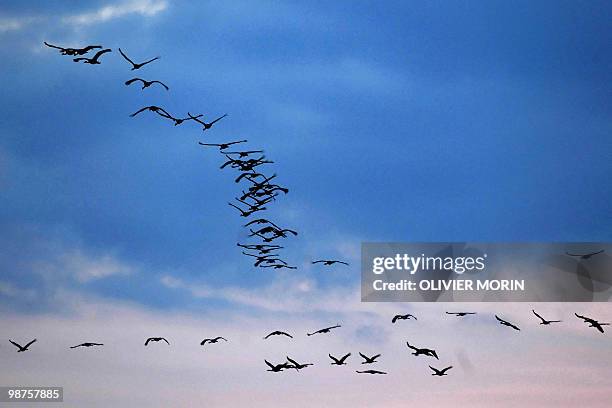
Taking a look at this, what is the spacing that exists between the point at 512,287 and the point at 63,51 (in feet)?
127

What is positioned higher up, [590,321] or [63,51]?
[63,51]

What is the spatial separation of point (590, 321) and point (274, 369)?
68.2ft

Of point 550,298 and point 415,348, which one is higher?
point 550,298

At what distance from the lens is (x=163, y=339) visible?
65.2 m

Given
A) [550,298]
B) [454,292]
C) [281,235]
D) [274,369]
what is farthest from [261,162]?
[550,298]

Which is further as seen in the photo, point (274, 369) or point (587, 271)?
point (587, 271)

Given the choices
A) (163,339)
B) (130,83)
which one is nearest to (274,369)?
(163,339)

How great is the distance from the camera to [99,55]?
46.3m

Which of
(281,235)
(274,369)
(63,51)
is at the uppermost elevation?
(63,51)

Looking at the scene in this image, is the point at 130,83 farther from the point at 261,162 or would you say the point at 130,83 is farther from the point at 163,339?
the point at 163,339

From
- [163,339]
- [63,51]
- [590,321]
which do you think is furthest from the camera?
[163,339]

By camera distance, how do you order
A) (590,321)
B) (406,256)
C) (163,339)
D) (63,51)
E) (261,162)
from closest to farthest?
(63,51)
(261,162)
(590,321)
(163,339)
(406,256)

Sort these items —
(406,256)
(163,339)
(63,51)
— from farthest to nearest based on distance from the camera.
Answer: (406,256)
(163,339)
(63,51)

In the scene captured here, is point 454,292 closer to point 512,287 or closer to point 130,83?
point 512,287
